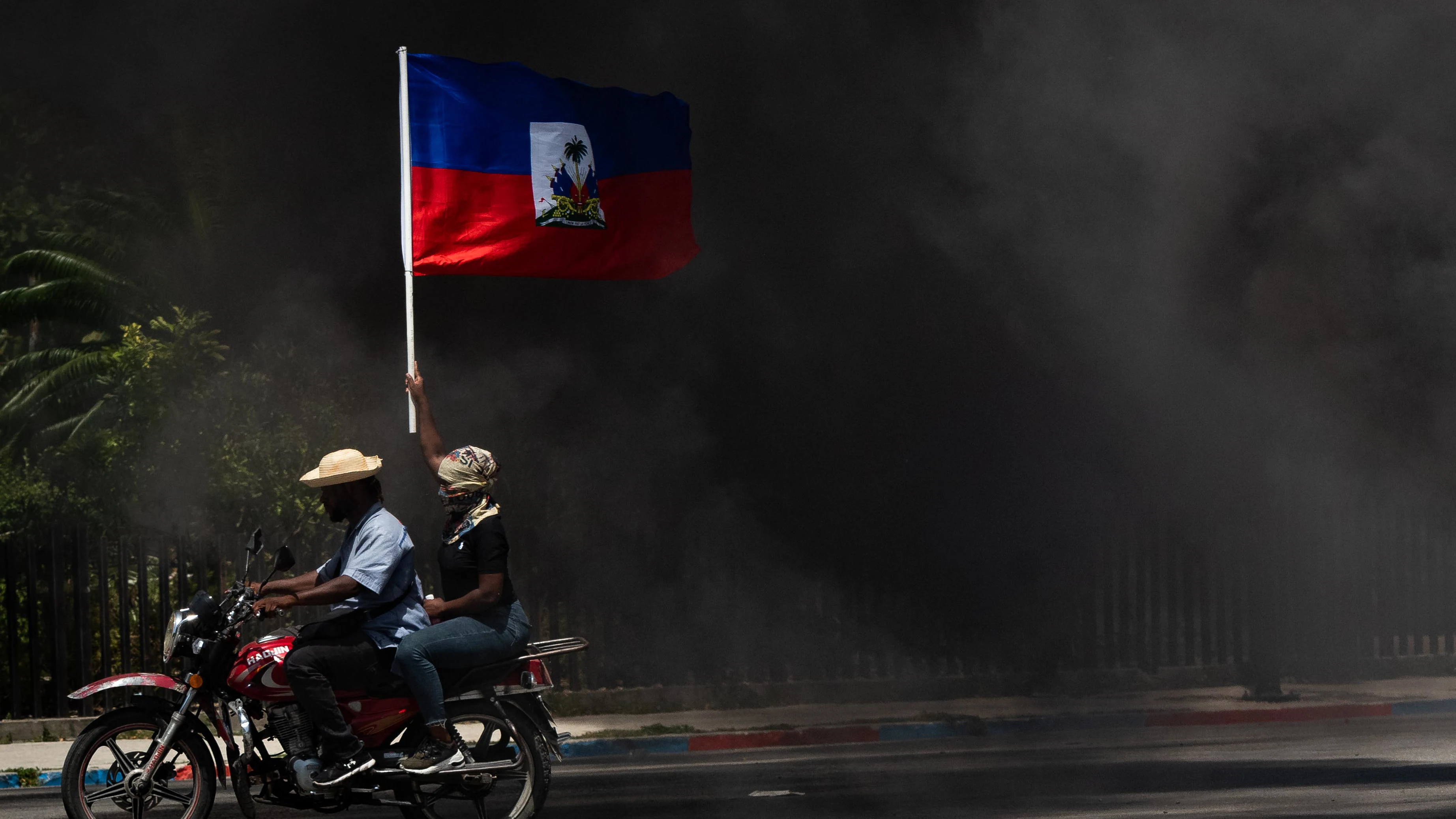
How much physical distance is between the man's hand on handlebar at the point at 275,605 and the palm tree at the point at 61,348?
11.9 metres

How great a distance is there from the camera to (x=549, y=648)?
522 cm

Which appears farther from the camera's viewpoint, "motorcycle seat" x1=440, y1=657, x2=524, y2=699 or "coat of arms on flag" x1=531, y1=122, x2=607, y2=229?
"coat of arms on flag" x1=531, y1=122, x2=607, y2=229

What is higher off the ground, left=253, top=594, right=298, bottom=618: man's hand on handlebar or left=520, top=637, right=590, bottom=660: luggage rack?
left=253, top=594, right=298, bottom=618: man's hand on handlebar

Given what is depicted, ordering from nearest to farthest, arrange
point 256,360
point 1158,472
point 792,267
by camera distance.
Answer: point 256,360, point 1158,472, point 792,267

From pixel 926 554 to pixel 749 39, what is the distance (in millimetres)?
4912

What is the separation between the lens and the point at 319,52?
13.9 meters

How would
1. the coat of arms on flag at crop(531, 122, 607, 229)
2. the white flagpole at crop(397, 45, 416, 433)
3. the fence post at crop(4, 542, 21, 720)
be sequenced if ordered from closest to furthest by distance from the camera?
1. the white flagpole at crop(397, 45, 416, 433)
2. the coat of arms on flag at crop(531, 122, 607, 229)
3. the fence post at crop(4, 542, 21, 720)

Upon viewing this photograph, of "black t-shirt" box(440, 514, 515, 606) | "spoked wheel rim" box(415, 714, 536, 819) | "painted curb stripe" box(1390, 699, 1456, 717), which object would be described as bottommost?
"painted curb stripe" box(1390, 699, 1456, 717)

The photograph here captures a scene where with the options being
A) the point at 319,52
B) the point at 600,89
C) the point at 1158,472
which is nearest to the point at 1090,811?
the point at 600,89

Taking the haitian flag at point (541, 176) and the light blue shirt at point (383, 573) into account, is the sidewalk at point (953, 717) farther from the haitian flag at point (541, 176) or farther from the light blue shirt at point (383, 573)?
the light blue shirt at point (383, 573)

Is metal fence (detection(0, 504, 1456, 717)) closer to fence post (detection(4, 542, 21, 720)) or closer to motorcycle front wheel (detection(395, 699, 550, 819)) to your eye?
fence post (detection(4, 542, 21, 720))

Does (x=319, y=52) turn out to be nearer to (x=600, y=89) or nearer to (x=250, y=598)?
(x=600, y=89)

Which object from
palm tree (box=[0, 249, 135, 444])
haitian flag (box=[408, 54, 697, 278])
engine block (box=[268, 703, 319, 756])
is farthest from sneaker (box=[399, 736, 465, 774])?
palm tree (box=[0, 249, 135, 444])

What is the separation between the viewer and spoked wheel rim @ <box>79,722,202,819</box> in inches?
198
